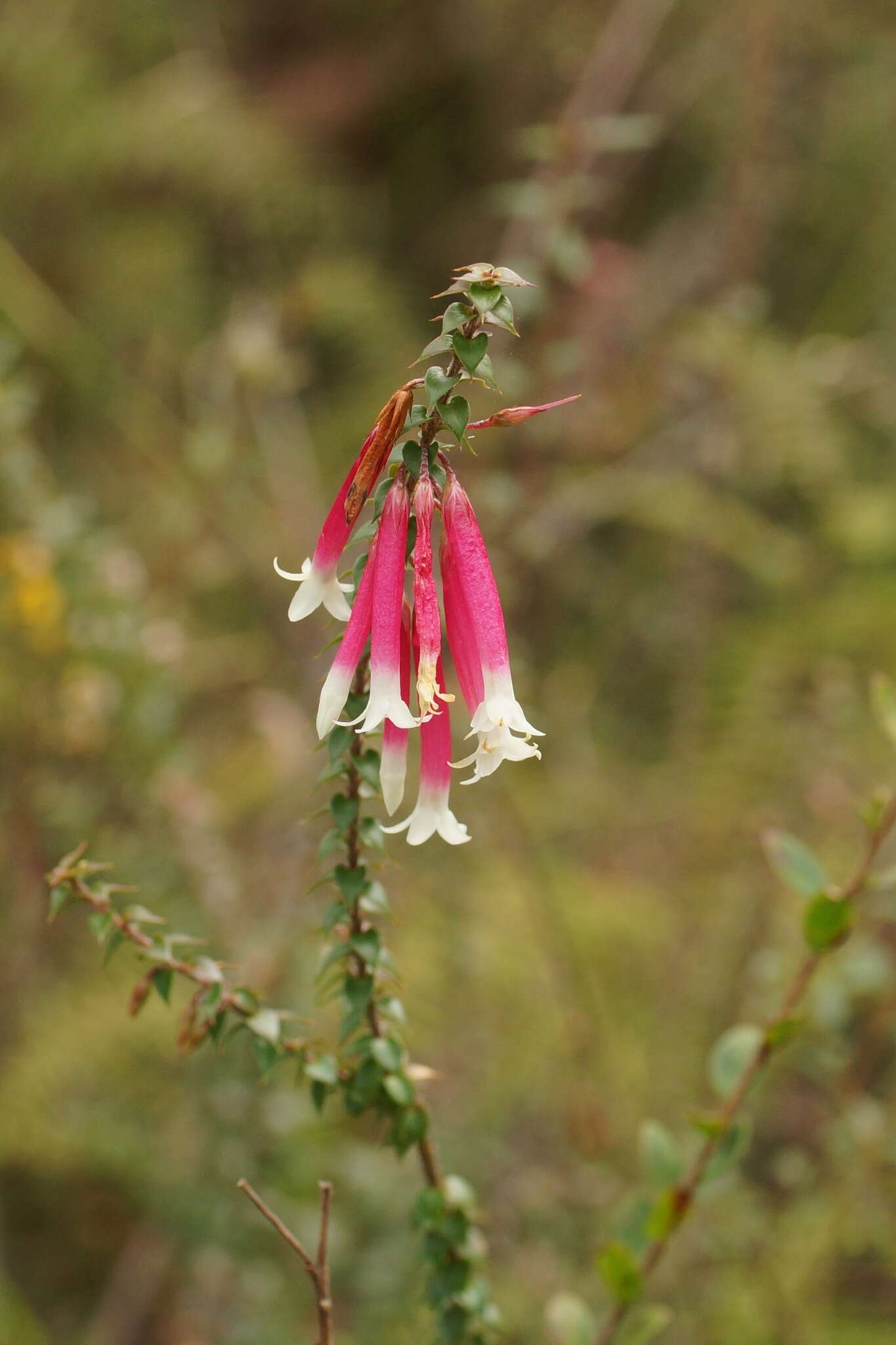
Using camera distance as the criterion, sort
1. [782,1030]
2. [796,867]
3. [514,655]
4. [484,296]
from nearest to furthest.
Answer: [484,296] → [782,1030] → [796,867] → [514,655]

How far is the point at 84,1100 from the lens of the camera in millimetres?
2176

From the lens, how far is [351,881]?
2.74ft

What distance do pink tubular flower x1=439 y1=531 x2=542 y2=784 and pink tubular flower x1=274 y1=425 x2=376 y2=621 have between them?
3.0 inches

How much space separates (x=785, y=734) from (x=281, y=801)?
1.15m

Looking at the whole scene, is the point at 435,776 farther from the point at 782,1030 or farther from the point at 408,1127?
the point at 782,1030

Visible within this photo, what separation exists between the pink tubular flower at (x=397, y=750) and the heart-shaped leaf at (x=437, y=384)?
0.19 m

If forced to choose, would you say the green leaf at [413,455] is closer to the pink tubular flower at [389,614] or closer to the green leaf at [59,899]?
the pink tubular flower at [389,614]

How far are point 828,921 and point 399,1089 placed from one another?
41 cm

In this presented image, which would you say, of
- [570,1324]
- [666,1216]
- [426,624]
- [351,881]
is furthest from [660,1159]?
[426,624]

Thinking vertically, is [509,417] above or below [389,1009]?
above

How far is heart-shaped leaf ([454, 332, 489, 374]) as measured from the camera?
2.21ft

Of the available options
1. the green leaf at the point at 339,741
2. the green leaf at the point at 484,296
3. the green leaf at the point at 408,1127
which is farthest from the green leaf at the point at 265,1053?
the green leaf at the point at 484,296

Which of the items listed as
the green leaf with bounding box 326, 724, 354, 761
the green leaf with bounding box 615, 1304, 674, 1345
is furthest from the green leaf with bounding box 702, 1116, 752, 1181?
the green leaf with bounding box 326, 724, 354, 761

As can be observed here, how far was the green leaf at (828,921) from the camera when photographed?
101 cm
